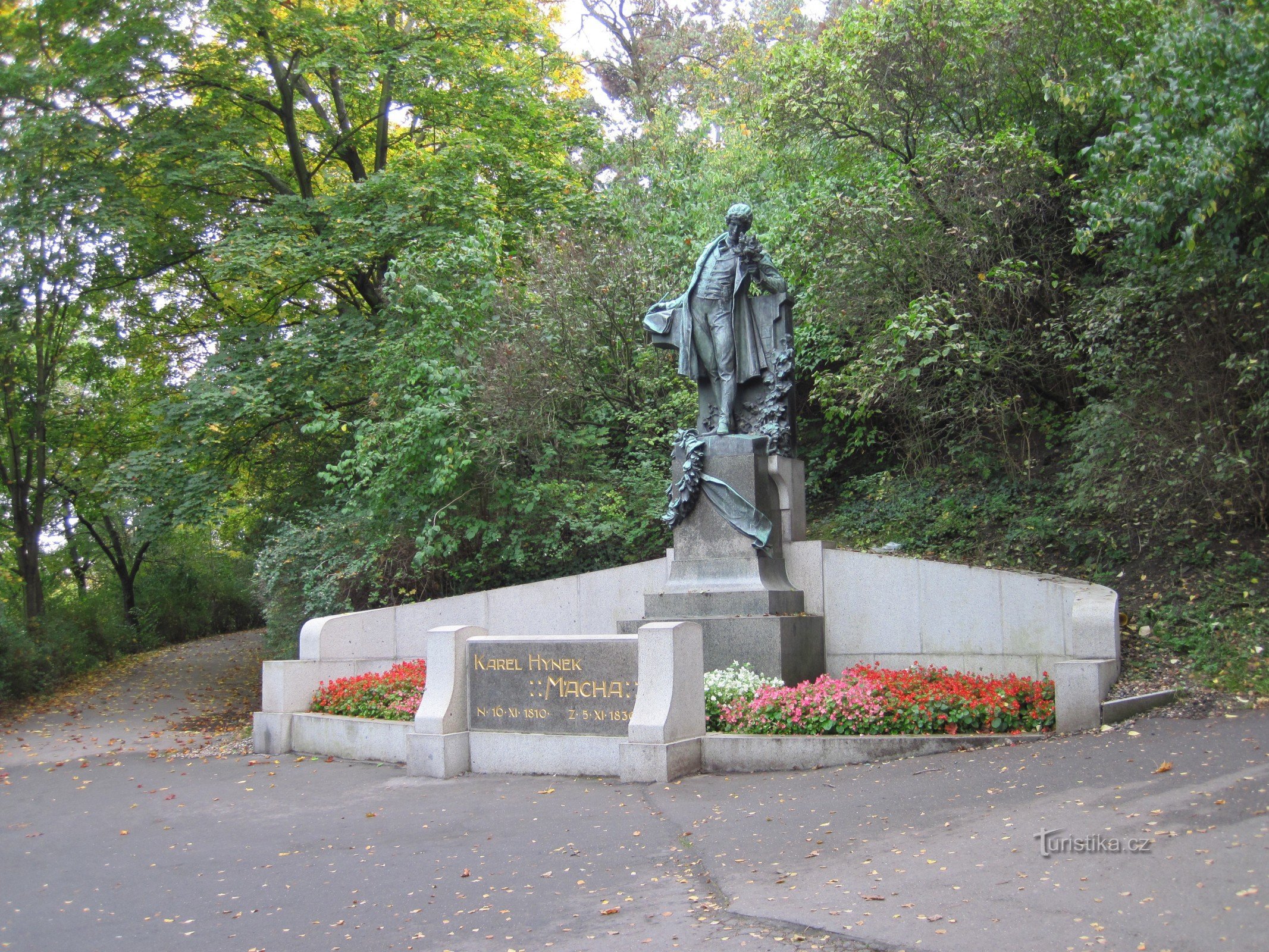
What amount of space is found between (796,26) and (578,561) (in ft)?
80.3

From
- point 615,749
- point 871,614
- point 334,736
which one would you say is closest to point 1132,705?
point 871,614

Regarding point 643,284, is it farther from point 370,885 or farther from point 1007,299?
point 370,885

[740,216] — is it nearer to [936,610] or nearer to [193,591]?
[936,610]

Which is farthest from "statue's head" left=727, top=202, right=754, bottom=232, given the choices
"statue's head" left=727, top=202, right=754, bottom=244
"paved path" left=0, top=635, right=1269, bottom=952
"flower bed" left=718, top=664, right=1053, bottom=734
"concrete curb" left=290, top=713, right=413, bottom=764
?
"concrete curb" left=290, top=713, right=413, bottom=764

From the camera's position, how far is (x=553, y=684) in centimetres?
990

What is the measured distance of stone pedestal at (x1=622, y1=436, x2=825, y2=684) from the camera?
424 inches

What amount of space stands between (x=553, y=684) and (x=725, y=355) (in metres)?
4.47

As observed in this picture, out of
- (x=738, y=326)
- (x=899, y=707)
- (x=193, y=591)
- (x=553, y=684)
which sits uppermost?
(x=738, y=326)

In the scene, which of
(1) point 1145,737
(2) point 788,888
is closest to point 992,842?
(2) point 788,888

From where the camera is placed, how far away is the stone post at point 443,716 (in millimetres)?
10070

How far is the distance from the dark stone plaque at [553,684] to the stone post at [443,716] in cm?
11

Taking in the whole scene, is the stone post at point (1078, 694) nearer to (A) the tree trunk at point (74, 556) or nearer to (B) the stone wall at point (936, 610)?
(B) the stone wall at point (936, 610)

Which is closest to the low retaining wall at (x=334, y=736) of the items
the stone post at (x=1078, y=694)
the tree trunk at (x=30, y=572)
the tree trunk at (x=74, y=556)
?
the stone post at (x=1078, y=694)

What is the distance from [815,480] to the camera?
1775 cm
